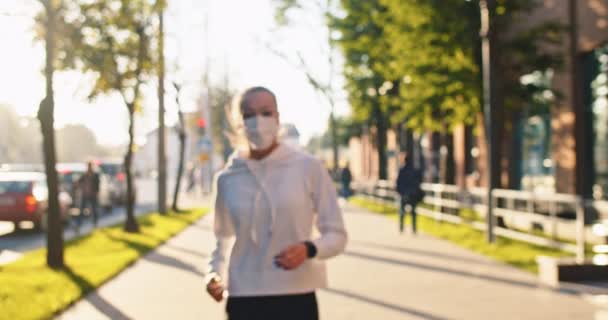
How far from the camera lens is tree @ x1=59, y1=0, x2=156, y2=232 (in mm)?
14648

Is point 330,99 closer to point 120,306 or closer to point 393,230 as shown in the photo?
point 393,230

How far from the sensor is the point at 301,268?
3.39 metres

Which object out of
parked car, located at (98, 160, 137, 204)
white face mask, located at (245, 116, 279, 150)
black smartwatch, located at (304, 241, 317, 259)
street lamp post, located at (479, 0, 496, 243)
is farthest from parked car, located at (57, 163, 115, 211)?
black smartwatch, located at (304, 241, 317, 259)

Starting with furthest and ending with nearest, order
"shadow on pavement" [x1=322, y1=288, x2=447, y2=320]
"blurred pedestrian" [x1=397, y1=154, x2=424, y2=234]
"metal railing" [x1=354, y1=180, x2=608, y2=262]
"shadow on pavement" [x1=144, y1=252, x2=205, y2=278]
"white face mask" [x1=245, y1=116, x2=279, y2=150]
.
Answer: "blurred pedestrian" [x1=397, y1=154, x2=424, y2=234] < "shadow on pavement" [x1=144, y1=252, x2=205, y2=278] < "metal railing" [x1=354, y1=180, x2=608, y2=262] < "shadow on pavement" [x1=322, y1=288, x2=447, y2=320] < "white face mask" [x1=245, y1=116, x2=279, y2=150]

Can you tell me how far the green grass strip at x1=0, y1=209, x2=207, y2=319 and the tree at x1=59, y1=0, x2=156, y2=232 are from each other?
1.97m

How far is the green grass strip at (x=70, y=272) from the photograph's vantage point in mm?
9341

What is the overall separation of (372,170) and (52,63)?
49.9 metres

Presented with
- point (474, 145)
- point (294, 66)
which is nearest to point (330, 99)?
point (294, 66)

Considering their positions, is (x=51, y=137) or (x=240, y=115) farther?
(x=51, y=137)

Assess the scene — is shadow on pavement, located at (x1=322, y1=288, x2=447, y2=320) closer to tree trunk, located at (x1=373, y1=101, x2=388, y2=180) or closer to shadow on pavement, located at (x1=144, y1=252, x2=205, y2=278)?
shadow on pavement, located at (x1=144, y1=252, x2=205, y2=278)

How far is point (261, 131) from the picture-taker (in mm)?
3361

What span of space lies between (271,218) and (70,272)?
31.2 ft

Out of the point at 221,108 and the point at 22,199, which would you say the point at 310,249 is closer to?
the point at 22,199

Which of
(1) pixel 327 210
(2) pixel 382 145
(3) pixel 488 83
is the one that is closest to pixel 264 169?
(1) pixel 327 210
